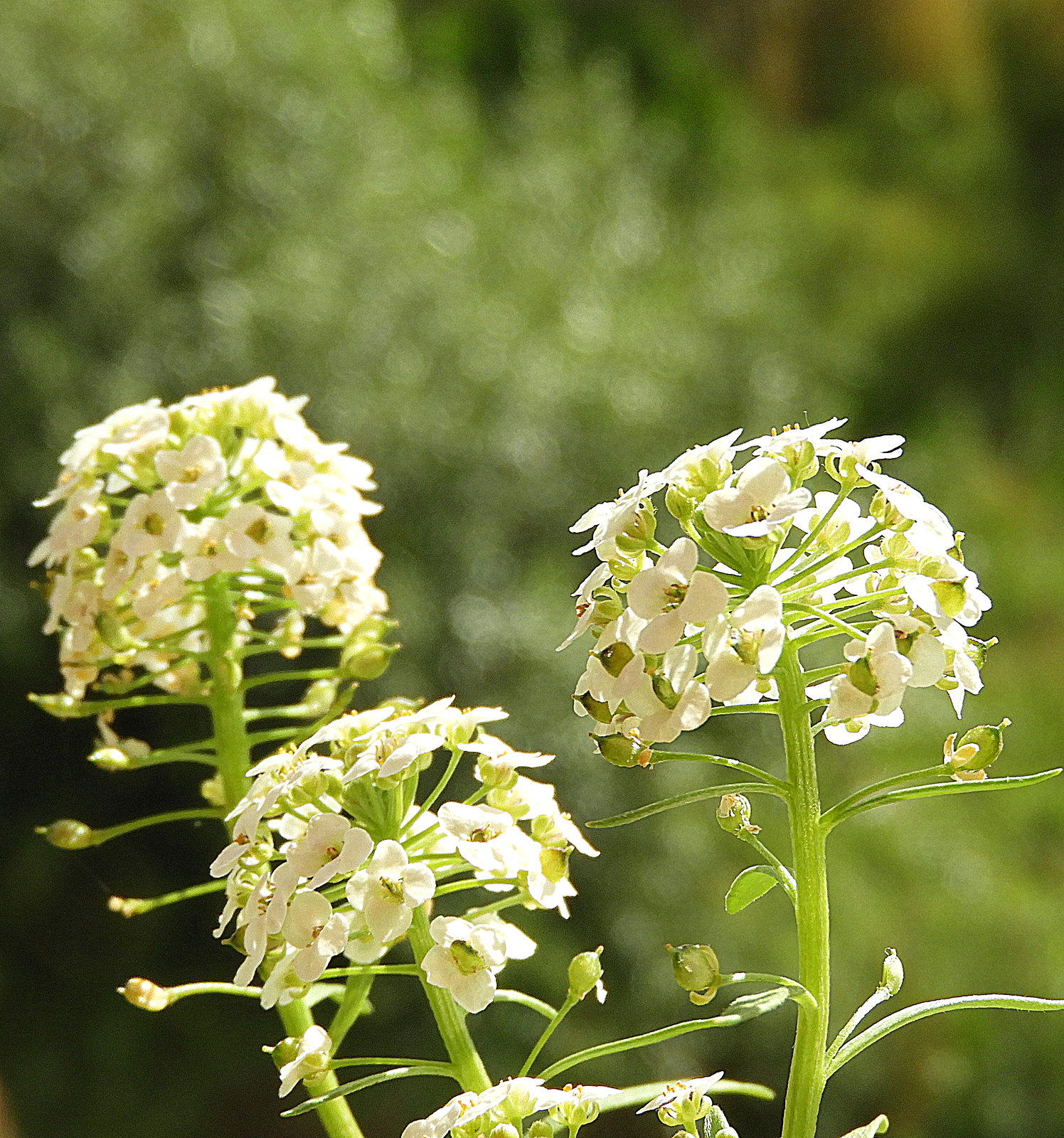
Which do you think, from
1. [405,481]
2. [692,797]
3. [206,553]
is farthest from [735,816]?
[405,481]

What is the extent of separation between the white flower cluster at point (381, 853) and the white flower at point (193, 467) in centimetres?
13

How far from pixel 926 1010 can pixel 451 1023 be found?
135 millimetres

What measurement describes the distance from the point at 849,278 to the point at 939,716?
6.73 feet

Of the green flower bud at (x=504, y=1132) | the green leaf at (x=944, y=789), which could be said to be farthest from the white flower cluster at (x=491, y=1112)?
the green leaf at (x=944, y=789)

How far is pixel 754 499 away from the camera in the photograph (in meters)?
0.37

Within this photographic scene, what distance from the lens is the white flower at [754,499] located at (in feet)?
1.20

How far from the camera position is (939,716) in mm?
3373

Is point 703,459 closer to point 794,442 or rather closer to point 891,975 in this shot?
point 794,442

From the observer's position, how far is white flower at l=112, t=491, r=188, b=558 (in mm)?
502

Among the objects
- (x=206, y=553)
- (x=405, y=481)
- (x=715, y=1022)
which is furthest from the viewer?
(x=405, y=481)

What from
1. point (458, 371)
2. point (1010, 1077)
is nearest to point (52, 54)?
point (458, 371)

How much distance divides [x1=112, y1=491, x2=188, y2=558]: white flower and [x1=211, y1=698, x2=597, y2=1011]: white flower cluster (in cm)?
12

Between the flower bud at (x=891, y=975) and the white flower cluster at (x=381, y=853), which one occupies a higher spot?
the white flower cluster at (x=381, y=853)

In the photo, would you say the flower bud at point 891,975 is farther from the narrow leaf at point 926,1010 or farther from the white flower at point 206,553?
the white flower at point 206,553
